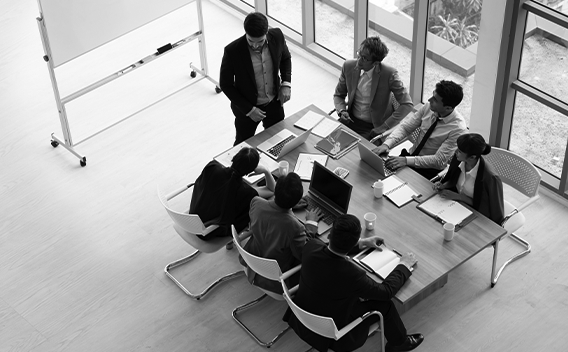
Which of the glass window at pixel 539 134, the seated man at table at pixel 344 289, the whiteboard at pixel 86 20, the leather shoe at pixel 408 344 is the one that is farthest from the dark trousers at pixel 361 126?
the whiteboard at pixel 86 20

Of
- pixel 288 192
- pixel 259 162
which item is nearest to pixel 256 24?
pixel 259 162

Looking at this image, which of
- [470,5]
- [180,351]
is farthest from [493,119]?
[180,351]

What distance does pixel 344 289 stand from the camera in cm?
482

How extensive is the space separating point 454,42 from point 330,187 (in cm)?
241

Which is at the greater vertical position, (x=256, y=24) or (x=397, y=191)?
(x=256, y=24)

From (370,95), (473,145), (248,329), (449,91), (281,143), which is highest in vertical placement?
Answer: (449,91)

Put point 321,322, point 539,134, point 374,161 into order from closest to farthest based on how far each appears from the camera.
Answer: point 321,322, point 374,161, point 539,134

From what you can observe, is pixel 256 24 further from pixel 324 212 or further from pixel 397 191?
pixel 397 191

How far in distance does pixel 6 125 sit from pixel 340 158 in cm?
408

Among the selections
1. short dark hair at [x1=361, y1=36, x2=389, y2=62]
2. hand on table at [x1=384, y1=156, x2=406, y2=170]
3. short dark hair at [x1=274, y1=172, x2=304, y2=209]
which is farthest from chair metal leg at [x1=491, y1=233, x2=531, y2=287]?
short dark hair at [x1=361, y1=36, x2=389, y2=62]

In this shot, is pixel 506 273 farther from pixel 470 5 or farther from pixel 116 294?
pixel 116 294

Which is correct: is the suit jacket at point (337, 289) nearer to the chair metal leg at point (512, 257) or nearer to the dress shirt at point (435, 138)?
the chair metal leg at point (512, 257)

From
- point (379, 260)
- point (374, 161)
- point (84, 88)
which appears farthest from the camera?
point (84, 88)

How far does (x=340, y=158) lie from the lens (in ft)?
20.5
